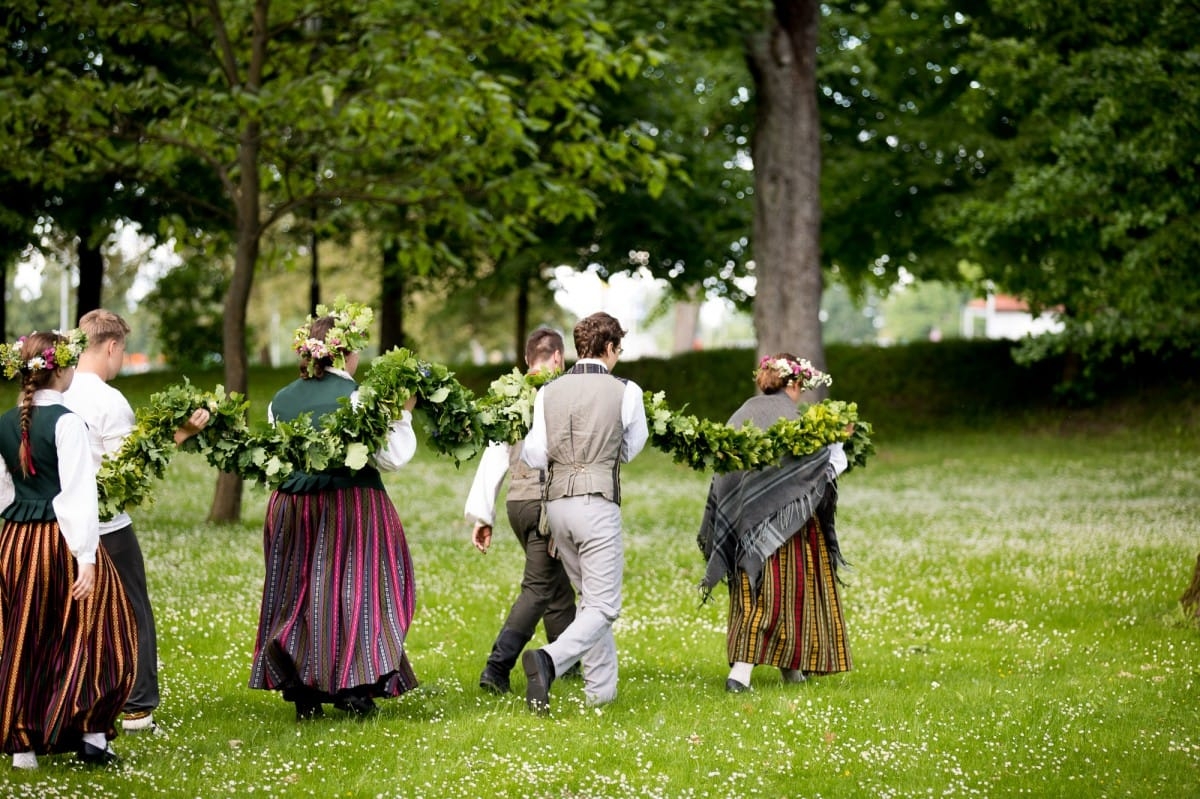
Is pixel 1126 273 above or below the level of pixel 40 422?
above

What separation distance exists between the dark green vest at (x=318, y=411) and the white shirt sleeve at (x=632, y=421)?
4.61ft

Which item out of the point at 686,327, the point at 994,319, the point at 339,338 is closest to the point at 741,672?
the point at 339,338

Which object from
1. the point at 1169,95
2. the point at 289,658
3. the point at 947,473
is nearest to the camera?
the point at 289,658

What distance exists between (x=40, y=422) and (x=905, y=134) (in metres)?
24.6

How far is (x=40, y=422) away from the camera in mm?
6391

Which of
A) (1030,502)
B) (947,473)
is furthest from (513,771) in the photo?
(947,473)

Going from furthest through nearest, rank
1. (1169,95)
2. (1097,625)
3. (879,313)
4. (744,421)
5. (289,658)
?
(879,313)
(1169,95)
(1097,625)
(744,421)
(289,658)

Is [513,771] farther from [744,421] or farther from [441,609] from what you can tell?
[441,609]

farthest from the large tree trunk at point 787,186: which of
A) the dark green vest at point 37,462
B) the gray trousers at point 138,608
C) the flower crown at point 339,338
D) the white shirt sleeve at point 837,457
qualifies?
the dark green vest at point 37,462

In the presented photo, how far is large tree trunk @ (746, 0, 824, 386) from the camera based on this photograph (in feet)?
68.3

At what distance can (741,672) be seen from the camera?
27.8 ft

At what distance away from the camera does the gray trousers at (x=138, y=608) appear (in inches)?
281

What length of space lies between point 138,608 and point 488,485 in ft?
7.19

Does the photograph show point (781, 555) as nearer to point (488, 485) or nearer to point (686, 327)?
point (488, 485)
